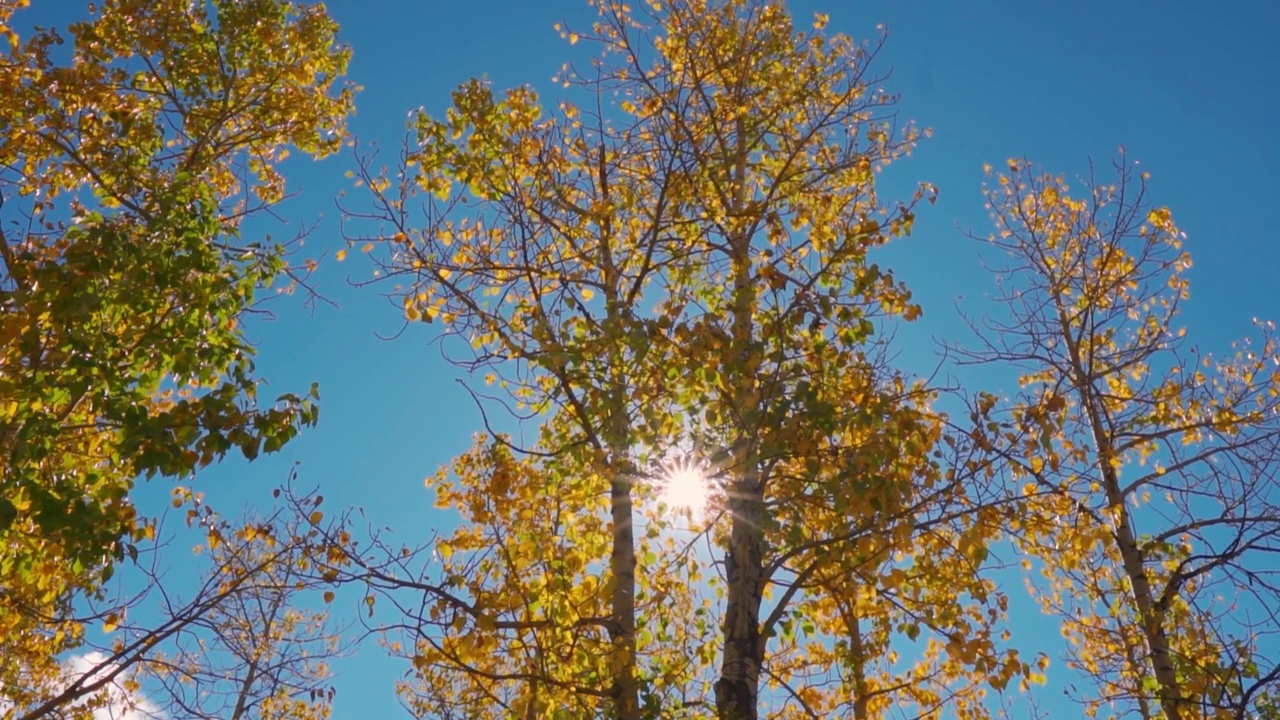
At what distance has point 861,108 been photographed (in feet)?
25.0

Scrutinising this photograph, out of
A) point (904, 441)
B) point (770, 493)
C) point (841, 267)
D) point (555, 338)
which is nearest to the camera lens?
point (904, 441)

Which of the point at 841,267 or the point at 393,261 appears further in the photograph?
the point at 841,267

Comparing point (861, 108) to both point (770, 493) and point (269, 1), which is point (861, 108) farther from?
point (269, 1)

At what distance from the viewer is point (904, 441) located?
5.25 m

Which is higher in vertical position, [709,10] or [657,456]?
[709,10]

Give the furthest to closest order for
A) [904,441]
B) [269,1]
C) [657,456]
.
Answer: [269,1]
[657,456]
[904,441]

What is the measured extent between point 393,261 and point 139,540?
8.09ft

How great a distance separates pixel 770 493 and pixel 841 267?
6.64 feet

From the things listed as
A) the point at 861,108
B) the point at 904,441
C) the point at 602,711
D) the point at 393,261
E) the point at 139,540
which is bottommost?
the point at 602,711

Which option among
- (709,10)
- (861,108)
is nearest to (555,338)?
(861,108)

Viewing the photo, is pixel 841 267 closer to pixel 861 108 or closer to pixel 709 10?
pixel 861 108

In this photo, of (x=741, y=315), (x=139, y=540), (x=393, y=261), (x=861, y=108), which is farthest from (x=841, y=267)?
(x=139, y=540)

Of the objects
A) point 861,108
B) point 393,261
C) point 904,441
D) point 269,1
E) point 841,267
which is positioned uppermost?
point 269,1

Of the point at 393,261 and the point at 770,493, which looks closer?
the point at 393,261
